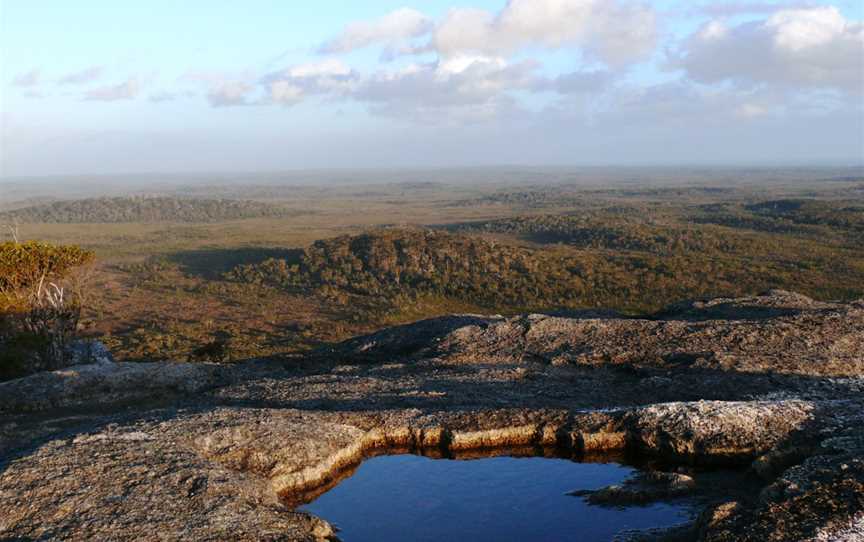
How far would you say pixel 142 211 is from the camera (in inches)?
7077

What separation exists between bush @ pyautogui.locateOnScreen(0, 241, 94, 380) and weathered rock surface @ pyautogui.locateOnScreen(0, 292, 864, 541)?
803 centimetres

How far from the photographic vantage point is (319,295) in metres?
72.7

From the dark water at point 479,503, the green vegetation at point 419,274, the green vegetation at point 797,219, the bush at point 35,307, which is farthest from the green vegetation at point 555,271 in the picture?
the dark water at point 479,503

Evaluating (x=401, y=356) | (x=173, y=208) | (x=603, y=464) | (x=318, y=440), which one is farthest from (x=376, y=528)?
(x=173, y=208)

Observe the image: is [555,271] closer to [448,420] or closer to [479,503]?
[448,420]

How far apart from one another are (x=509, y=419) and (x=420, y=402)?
3.16 metres

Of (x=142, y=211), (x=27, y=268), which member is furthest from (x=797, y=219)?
(x=142, y=211)

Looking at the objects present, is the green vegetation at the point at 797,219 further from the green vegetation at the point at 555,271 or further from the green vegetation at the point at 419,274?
the green vegetation at the point at 555,271

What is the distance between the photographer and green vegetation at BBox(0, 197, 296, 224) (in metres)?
172

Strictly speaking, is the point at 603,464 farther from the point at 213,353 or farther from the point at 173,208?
the point at 173,208

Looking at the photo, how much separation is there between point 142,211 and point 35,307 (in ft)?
505

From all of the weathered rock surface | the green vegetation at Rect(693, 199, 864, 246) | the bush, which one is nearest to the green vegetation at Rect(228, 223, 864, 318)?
the green vegetation at Rect(693, 199, 864, 246)

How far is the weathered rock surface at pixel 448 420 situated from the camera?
14180mm

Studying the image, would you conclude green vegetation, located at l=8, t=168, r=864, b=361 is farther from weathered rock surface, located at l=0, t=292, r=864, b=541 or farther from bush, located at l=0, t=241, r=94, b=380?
weathered rock surface, located at l=0, t=292, r=864, b=541
